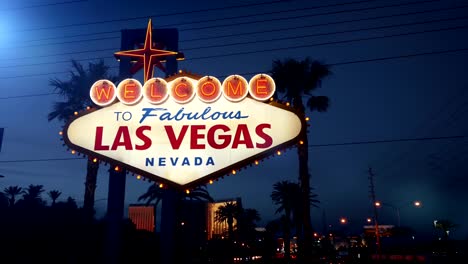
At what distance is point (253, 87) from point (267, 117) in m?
1.02

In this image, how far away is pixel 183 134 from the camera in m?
12.3

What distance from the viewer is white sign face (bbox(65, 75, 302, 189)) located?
1186 cm

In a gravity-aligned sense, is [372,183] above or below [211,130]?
above

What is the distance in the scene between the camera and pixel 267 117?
1216cm

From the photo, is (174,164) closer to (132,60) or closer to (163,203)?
(163,203)

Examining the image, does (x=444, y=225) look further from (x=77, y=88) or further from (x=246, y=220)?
(x=77, y=88)

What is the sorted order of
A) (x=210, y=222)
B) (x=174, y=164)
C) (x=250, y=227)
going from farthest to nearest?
1. (x=210, y=222)
2. (x=250, y=227)
3. (x=174, y=164)

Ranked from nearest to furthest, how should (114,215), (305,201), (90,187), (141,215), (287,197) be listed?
1. (114,215)
2. (305,201)
3. (90,187)
4. (287,197)
5. (141,215)

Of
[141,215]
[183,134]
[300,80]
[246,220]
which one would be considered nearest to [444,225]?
[246,220]

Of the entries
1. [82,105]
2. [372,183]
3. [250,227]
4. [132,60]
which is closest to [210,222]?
[250,227]

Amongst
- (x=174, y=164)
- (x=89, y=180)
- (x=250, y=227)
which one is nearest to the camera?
(x=174, y=164)

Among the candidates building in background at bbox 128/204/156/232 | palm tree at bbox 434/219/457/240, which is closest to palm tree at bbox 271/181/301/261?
palm tree at bbox 434/219/457/240

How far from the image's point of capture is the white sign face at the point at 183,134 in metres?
11.9

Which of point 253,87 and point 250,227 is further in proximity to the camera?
point 250,227
